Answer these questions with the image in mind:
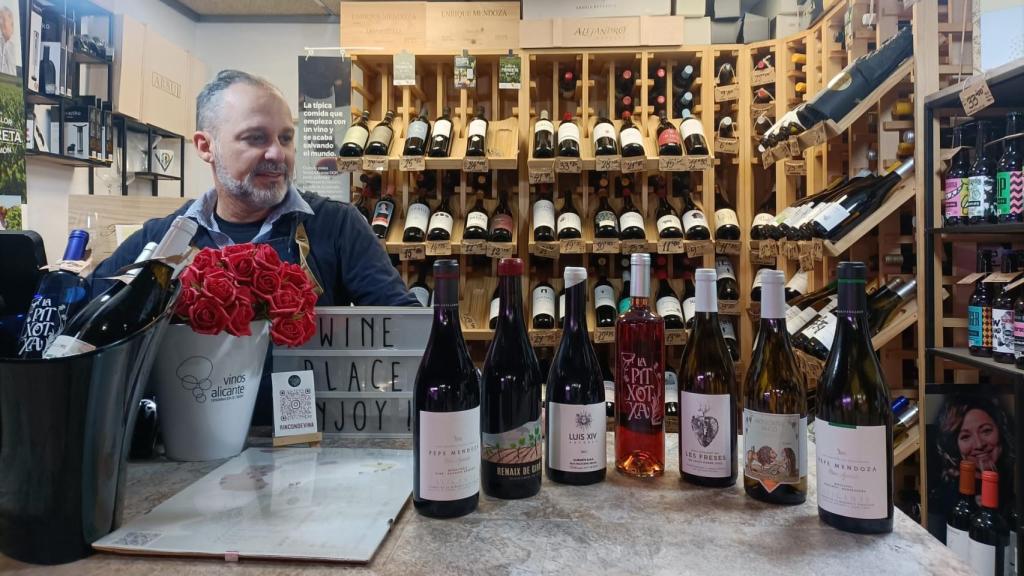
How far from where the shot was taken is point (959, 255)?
6.28 ft

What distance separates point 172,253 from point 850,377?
2.73 ft

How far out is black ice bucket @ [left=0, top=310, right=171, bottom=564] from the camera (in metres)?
0.58

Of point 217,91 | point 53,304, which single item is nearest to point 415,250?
point 217,91

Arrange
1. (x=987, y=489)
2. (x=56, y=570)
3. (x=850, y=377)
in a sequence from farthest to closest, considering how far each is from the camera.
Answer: (x=987, y=489), (x=850, y=377), (x=56, y=570)

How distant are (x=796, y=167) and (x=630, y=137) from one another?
695mm

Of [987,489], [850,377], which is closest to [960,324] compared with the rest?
[987,489]

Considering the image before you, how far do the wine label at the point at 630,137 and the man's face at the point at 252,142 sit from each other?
139 centimetres

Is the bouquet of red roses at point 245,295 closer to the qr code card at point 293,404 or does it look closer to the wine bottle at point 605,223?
the qr code card at point 293,404

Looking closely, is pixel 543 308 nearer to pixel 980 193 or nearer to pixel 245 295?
pixel 980 193

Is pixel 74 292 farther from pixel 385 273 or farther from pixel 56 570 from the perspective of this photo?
pixel 385 273

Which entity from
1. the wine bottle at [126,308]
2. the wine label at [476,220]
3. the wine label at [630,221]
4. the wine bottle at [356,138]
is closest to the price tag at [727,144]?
the wine label at [630,221]

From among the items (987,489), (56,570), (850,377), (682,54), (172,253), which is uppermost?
(682,54)

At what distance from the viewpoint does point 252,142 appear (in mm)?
1733

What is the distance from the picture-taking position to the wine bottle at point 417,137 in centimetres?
267
